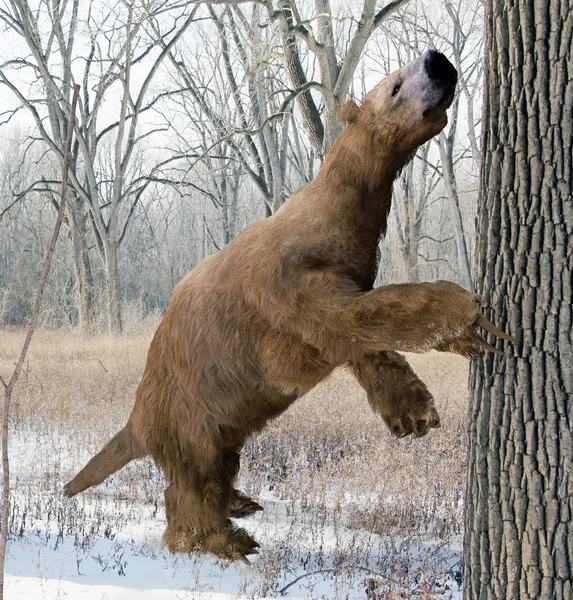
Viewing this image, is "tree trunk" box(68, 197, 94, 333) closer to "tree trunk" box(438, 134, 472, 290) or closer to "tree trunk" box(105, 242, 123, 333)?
"tree trunk" box(105, 242, 123, 333)

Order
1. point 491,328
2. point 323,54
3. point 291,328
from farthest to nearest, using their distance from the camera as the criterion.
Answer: point 323,54 → point 291,328 → point 491,328

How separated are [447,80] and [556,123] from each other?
14.3 inches

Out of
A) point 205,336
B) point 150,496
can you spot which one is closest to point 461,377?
point 150,496

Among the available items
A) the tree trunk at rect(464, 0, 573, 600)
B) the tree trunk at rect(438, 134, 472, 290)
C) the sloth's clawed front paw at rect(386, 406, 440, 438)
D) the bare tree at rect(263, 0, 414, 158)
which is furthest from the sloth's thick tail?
the tree trunk at rect(438, 134, 472, 290)

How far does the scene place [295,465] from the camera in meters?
5.81

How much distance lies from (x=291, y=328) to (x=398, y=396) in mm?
612

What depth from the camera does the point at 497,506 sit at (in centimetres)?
200

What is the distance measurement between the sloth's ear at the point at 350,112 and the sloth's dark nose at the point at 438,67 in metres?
0.35

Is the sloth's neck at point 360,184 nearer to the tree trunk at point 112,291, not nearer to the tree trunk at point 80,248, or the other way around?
the tree trunk at point 112,291

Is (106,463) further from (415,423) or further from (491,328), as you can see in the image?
(491,328)

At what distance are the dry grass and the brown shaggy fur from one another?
4.40 feet

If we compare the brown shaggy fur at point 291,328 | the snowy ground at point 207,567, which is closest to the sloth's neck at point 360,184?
the brown shaggy fur at point 291,328

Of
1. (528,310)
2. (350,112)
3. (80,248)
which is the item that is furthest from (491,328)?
(80,248)

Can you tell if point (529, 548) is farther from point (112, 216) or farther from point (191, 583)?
point (112, 216)
